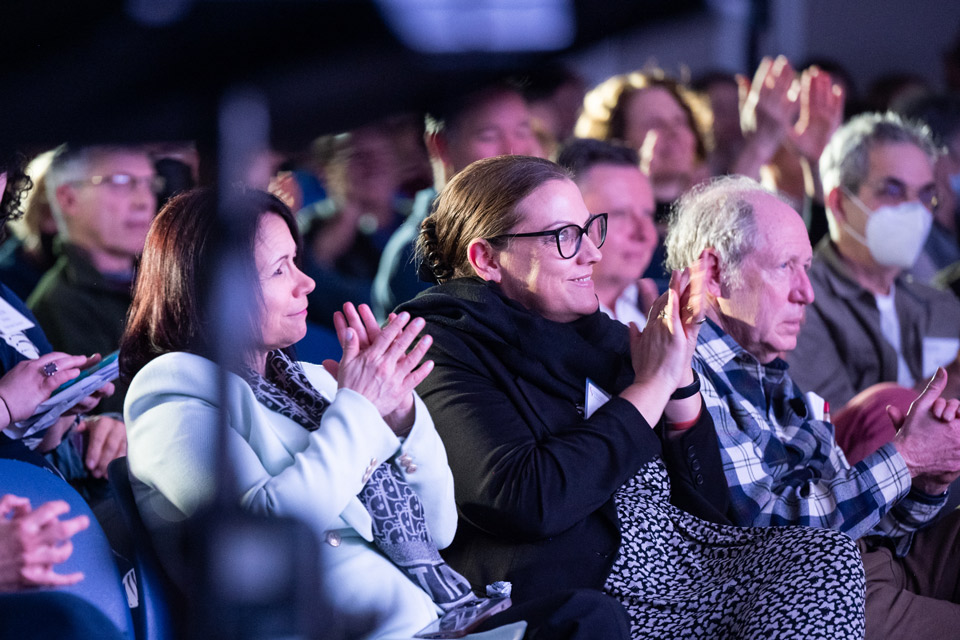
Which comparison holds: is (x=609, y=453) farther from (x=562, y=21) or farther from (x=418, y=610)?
(x=562, y=21)

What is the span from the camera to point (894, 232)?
3.17 m

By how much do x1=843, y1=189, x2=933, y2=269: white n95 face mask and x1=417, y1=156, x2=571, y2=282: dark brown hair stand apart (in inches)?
57.8

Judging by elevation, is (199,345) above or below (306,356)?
above

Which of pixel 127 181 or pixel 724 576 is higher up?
pixel 127 181

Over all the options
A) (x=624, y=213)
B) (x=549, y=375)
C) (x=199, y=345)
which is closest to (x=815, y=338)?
(x=624, y=213)

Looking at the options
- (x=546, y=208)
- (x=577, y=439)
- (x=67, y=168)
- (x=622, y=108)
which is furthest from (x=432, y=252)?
(x=622, y=108)

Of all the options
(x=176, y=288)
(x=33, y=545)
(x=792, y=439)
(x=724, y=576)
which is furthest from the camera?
(x=792, y=439)

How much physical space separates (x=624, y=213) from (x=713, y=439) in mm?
1006

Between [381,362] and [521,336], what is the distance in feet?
1.18

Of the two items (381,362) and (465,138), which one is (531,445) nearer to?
(381,362)

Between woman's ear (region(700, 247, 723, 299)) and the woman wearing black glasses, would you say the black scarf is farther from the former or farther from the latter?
woman's ear (region(700, 247, 723, 299))

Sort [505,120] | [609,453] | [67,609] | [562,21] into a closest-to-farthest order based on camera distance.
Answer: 1. [67,609]
2. [609,453]
3. [505,120]
4. [562,21]

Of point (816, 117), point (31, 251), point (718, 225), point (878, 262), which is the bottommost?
point (878, 262)

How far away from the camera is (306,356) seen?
8.04ft
